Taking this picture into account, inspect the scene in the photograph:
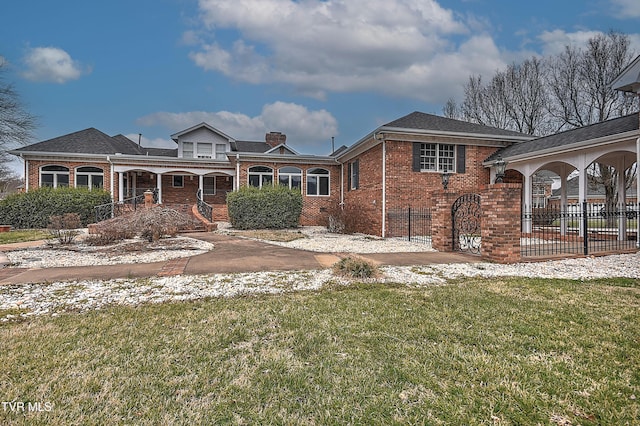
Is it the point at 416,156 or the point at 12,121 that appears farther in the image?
the point at 12,121

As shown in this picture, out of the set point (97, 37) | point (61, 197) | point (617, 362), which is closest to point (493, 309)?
point (617, 362)

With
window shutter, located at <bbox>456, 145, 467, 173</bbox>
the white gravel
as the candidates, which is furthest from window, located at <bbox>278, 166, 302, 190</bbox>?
the white gravel

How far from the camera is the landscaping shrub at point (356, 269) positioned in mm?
5141

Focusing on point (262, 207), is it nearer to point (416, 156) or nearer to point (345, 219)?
point (345, 219)

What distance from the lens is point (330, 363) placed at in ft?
7.60

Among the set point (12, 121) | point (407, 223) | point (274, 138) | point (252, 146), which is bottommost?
point (407, 223)

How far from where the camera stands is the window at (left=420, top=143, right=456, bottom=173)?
13.1m

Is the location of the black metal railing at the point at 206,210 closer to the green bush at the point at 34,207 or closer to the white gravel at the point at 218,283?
the green bush at the point at 34,207

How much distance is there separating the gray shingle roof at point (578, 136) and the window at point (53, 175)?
21787 millimetres

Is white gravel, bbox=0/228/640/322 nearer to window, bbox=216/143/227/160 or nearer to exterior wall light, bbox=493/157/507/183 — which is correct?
exterior wall light, bbox=493/157/507/183

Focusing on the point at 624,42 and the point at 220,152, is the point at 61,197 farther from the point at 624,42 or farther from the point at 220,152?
the point at 624,42

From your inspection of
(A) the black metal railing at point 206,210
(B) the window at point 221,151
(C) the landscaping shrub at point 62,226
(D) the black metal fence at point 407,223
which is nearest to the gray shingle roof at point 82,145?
(B) the window at point 221,151

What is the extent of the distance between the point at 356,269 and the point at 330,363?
294 centimetres

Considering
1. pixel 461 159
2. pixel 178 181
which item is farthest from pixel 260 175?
pixel 461 159
